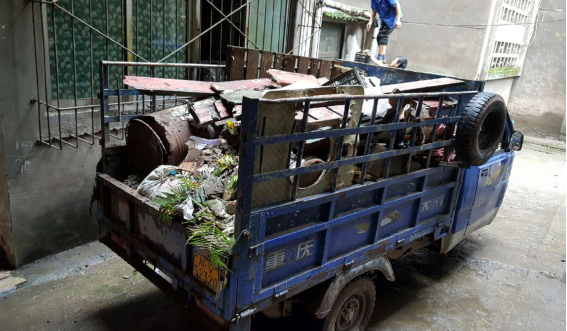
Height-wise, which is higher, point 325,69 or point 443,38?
point 443,38

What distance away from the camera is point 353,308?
353cm

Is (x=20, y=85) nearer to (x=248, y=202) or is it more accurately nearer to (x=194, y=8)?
(x=194, y=8)

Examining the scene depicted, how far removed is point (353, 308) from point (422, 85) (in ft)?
6.72

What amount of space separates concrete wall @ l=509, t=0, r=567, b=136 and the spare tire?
435 inches

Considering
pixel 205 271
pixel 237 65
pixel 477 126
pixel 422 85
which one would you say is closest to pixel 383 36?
pixel 237 65

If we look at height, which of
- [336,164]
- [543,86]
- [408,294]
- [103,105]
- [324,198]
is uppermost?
[543,86]

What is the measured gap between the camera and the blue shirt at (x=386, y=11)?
7500mm

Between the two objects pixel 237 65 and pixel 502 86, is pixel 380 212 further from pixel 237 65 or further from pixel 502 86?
pixel 502 86

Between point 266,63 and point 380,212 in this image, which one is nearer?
point 380,212

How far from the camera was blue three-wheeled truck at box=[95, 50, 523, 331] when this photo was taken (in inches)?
95.2

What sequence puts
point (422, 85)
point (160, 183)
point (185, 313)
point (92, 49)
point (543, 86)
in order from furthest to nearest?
point (543, 86), point (92, 49), point (422, 85), point (185, 313), point (160, 183)

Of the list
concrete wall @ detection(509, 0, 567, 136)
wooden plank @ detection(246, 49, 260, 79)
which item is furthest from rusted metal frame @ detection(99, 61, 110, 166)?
concrete wall @ detection(509, 0, 567, 136)

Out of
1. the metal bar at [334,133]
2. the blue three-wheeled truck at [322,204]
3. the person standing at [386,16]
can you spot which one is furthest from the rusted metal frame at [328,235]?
the person standing at [386,16]

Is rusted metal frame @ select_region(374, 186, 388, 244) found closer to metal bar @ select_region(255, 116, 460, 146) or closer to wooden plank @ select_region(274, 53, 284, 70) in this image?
metal bar @ select_region(255, 116, 460, 146)
